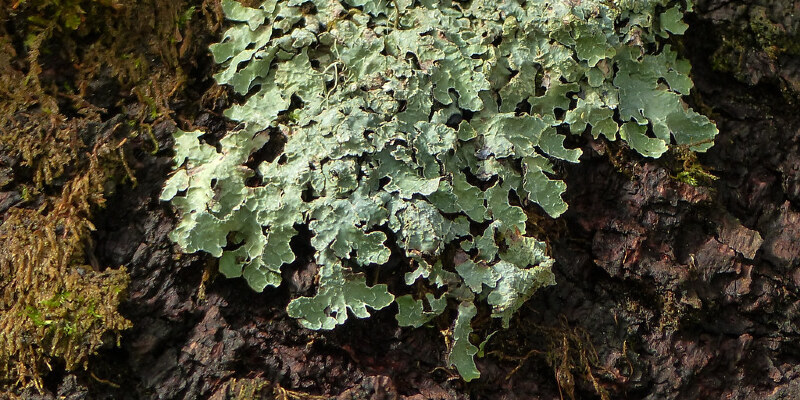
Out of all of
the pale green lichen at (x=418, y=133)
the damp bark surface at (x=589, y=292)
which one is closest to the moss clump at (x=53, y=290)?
the damp bark surface at (x=589, y=292)

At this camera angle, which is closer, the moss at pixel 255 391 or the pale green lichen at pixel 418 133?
the moss at pixel 255 391

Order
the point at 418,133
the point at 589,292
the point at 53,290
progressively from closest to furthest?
the point at 53,290 < the point at 418,133 < the point at 589,292

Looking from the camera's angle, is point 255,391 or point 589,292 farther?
point 589,292

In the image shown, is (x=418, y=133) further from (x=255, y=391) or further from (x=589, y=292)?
(x=255, y=391)

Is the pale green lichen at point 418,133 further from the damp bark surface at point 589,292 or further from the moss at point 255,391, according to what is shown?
the moss at point 255,391

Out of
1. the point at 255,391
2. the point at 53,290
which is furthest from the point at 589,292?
the point at 53,290

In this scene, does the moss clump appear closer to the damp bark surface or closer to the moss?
the damp bark surface

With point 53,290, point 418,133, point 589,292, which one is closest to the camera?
point 53,290
